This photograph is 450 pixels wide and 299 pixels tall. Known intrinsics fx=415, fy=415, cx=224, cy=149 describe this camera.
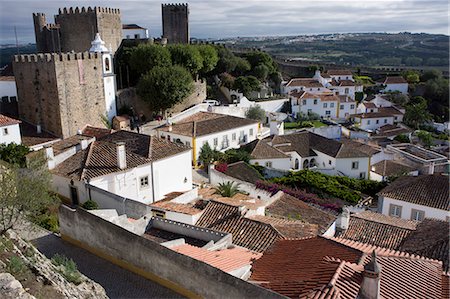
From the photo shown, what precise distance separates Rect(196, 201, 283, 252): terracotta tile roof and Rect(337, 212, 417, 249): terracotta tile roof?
3.61m

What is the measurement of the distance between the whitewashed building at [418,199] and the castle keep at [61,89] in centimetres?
1632

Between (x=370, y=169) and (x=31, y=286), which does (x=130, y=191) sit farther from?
(x=370, y=169)

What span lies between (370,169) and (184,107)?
13976mm

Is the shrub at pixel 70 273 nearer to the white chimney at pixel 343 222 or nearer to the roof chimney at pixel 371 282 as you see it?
the roof chimney at pixel 371 282

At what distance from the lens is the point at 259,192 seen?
19062mm

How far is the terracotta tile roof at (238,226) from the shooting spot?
1116cm

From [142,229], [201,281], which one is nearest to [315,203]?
[142,229]

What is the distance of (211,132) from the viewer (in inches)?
968

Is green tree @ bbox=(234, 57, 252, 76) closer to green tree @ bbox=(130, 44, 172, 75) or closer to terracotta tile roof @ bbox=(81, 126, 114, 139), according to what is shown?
green tree @ bbox=(130, 44, 172, 75)

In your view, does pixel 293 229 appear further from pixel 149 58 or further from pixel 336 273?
pixel 149 58

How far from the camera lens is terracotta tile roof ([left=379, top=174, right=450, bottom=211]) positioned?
54.8 feet

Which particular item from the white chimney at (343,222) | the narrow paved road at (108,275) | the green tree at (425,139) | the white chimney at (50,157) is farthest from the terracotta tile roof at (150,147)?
the green tree at (425,139)

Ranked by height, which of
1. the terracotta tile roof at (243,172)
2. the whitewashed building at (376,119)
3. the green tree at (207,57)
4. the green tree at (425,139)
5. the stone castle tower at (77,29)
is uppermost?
the stone castle tower at (77,29)

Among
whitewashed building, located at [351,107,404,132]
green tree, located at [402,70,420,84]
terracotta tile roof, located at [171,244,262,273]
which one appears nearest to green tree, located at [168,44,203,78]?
whitewashed building, located at [351,107,404,132]
